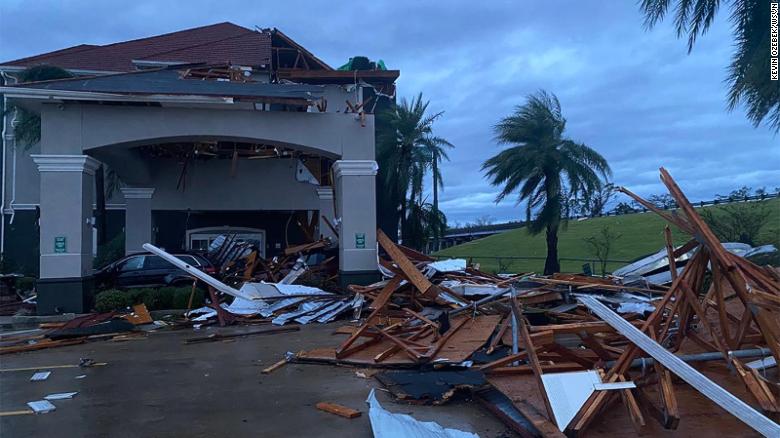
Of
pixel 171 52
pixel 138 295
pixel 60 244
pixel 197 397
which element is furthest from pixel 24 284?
pixel 197 397

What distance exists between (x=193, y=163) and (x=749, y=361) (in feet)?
63.0

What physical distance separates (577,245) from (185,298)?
94.4 feet

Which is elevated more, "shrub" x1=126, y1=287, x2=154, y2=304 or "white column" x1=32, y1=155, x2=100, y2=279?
"white column" x1=32, y1=155, x2=100, y2=279

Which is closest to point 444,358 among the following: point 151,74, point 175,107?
point 175,107

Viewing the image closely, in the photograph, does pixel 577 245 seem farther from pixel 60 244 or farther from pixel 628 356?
pixel 628 356

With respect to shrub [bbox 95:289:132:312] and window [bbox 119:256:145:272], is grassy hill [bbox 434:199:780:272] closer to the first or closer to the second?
window [bbox 119:256:145:272]

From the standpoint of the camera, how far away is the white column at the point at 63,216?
15.2 m

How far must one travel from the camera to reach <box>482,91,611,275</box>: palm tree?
2308cm

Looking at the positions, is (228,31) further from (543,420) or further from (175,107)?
(543,420)

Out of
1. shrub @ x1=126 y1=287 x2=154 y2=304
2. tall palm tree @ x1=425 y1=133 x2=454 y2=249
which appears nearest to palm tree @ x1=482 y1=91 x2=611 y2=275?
tall palm tree @ x1=425 y1=133 x2=454 y2=249

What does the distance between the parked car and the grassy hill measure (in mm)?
15411

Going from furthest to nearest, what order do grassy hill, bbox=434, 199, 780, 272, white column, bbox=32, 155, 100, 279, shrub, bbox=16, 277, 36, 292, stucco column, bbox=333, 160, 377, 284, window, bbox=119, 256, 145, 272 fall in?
grassy hill, bbox=434, 199, 780, 272, shrub, bbox=16, 277, 36, 292, window, bbox=119, 256, 145, 272, stucco column, bbox=333, 160, 377, 284, white column, bbox=32, 155, 100, 279

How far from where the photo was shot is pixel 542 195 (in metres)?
→ 23.8

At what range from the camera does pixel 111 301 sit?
15.1m
